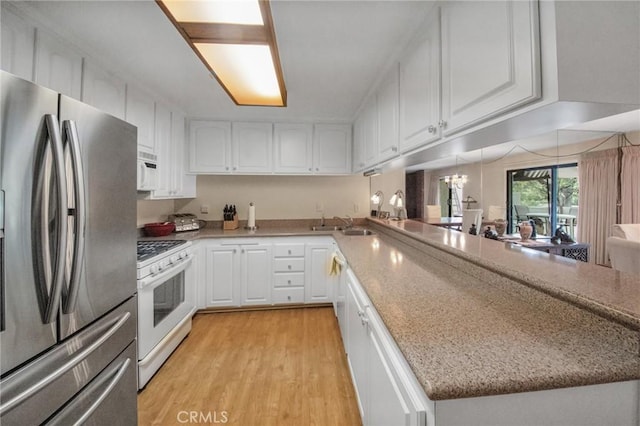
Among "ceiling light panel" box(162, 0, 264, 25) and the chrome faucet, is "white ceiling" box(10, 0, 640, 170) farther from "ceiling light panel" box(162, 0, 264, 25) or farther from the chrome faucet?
the chrome faucet

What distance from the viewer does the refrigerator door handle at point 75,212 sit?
2.95 feet

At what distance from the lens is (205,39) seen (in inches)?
48.9

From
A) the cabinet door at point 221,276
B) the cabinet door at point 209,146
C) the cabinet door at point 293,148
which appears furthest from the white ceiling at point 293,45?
the cabinet door at point 221,276

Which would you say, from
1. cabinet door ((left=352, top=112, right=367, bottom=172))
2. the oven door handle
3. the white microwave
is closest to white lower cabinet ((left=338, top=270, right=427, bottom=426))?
the oven door handle

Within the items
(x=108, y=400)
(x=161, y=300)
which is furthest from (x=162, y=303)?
(x=108, y=400)

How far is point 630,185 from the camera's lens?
2.23 meters

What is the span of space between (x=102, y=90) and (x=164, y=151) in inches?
33.0

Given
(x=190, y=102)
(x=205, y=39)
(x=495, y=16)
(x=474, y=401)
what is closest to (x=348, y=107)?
(x=190, y=102)

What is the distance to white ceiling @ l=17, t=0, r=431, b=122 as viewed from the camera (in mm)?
1352

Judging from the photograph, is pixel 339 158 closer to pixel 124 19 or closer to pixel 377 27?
pixel 377 27

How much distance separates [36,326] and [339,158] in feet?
9.86

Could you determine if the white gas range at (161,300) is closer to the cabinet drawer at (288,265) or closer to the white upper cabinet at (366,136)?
the cabinet drawer at (288,265)

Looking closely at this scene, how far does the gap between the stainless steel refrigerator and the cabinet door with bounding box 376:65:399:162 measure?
157 centimetres

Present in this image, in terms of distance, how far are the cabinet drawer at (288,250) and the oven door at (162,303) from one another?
90 centimetres
